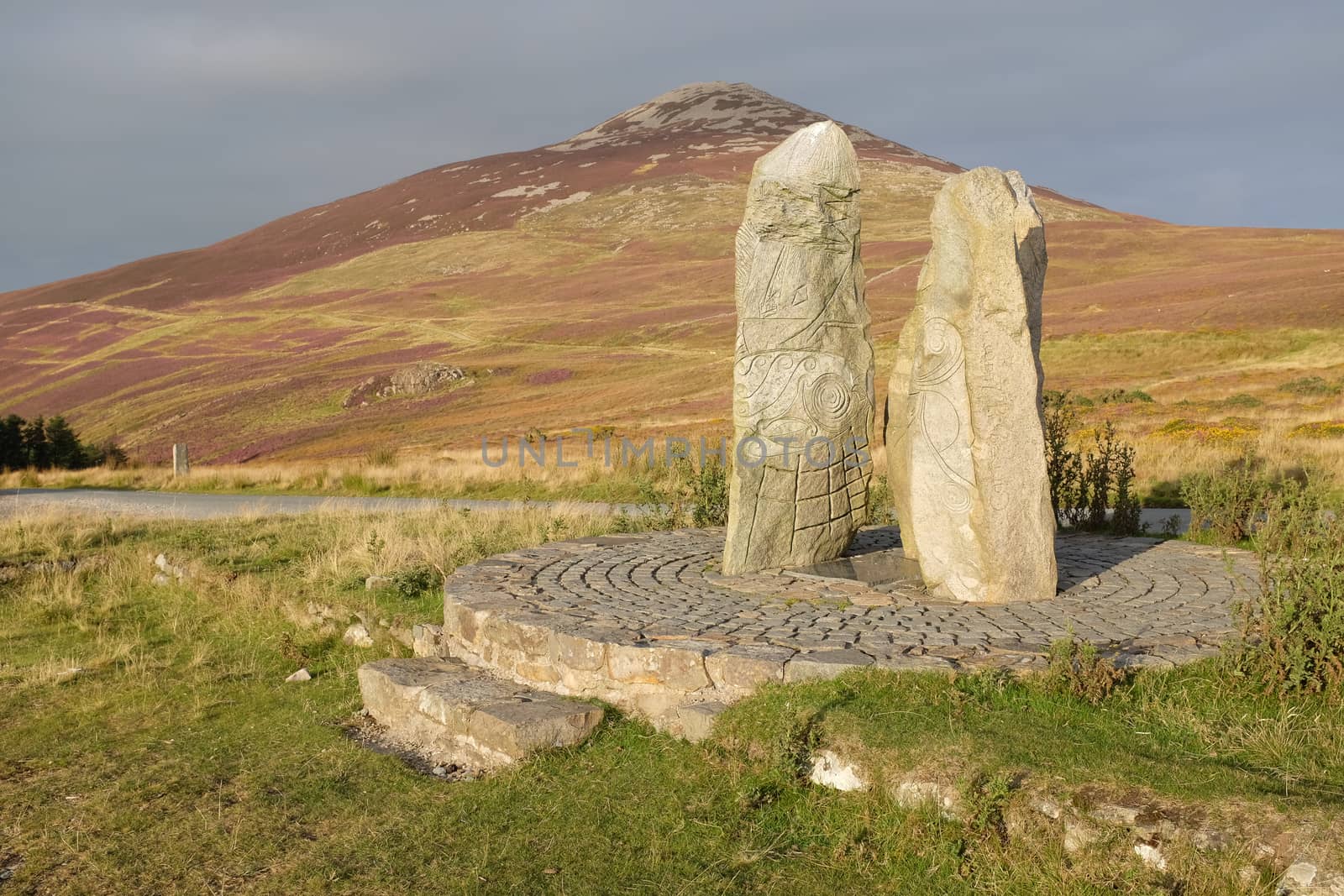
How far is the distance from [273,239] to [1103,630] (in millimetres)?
79893

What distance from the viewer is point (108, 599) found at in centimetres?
1050

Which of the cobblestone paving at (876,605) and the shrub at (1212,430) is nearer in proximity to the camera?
A: the cobblestone paving at (876,605)

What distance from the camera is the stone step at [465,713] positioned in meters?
5.77

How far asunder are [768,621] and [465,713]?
6.42 ft

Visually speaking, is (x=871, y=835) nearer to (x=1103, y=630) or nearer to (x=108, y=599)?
(x=1103, y=630)

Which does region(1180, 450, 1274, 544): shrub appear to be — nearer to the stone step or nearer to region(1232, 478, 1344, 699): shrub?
region(1232, 478, 1344, 699): shrub

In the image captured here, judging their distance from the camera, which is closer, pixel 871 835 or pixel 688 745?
pixel 871 835

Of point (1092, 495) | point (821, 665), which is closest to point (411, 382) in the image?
point (1092, 495)

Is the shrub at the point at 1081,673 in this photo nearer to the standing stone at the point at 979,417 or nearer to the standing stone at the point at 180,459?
the standing stone at the point at 979,417

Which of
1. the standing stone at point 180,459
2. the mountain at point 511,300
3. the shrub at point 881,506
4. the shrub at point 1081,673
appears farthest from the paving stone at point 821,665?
the standing stone at point 180,459

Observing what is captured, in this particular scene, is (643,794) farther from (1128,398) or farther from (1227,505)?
(1128,398)

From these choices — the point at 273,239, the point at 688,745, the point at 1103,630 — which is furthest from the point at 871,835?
the point at 273,239

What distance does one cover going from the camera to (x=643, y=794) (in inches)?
204

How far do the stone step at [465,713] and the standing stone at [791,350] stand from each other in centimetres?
242
